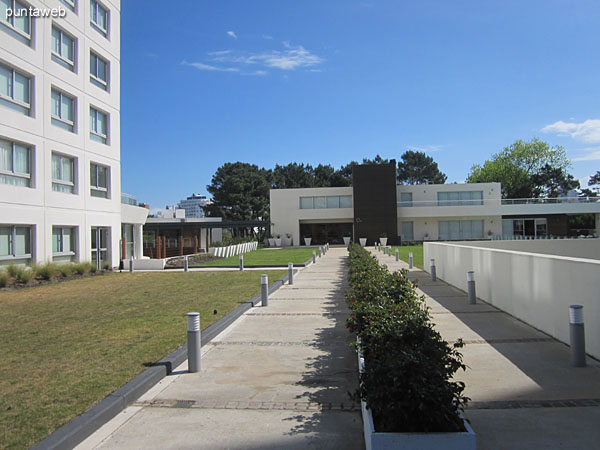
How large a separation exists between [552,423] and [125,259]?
25276 millimetres

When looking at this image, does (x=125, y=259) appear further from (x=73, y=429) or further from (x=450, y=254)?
(x=73, y=429)

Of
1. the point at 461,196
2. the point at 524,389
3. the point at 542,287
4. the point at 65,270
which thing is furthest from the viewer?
the point at 461,196

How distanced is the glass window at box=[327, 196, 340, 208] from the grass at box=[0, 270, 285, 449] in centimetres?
3681

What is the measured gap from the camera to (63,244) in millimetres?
21219

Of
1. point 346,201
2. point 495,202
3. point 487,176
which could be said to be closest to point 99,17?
point 346,201

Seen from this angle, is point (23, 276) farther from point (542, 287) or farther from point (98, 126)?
point (542, 287)

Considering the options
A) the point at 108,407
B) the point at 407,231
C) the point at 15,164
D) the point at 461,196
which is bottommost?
the point at 108,407

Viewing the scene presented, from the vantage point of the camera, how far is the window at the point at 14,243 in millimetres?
17625

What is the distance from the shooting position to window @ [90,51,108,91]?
23.8 meters

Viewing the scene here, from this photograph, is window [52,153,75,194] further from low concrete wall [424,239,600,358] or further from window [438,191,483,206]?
window [438,191,483,206]

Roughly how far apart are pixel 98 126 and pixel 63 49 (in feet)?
13.9

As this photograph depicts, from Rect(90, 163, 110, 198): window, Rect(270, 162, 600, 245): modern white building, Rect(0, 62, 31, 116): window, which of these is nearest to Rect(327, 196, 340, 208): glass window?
Rect(270, 162, 600, 245): modern white building

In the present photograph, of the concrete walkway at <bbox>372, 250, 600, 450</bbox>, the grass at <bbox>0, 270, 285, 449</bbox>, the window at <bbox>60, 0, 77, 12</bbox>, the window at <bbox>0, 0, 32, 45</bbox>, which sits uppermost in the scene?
the window at <bbox>60, 0, 77, 12</bbox>

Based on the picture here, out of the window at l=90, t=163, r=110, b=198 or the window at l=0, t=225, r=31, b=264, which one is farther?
the window at l=90, t=163, r=110, b=198
